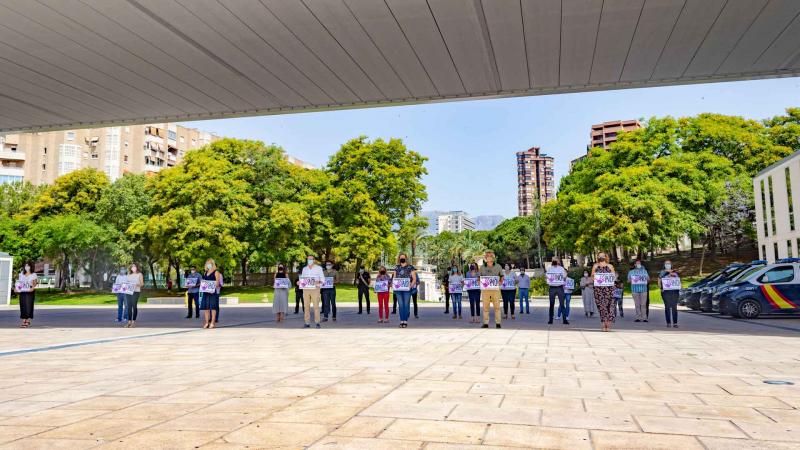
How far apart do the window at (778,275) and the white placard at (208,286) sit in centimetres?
1642

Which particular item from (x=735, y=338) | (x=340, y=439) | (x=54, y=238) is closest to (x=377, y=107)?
(x=735, y=338)

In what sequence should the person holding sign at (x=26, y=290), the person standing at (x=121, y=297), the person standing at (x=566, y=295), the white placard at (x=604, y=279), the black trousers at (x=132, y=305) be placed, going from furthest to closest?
the person standing at (x=566, y=295) < the person standing at (x=121, y=297) < the black trousers at (x=132, y=305) < the person holding sign at (x=26, y=290) < the white placard at (x=604, y=279)

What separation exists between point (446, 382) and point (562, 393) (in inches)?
46.6

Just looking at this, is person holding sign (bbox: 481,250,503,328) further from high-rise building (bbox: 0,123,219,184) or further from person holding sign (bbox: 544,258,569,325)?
high-rise building (bbox: 0,123,219,184)

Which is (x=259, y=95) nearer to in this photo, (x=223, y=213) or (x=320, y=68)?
(x=320, y=68)

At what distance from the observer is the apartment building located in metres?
24.7

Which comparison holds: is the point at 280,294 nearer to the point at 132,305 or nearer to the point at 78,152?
the point at 132,305

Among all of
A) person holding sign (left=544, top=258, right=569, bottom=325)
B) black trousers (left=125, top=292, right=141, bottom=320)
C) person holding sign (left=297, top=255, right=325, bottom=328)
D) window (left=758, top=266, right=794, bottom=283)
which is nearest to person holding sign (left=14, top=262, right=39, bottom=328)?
black trousers (left=125, top=292, right=141, bottom=320)

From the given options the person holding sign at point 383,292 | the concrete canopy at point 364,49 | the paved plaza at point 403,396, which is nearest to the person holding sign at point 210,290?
the concrete canopy at point 364,49

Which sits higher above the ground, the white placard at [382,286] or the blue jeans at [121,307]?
the white placard at [382,286]

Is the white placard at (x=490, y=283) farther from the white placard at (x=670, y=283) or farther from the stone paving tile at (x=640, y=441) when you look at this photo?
the stone paving tile at (x=640, y=441)

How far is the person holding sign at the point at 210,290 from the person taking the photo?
14.0 meters

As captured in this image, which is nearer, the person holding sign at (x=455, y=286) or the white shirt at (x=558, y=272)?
the white shirt at (x=558, y=272)

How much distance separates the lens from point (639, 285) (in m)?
15.5
